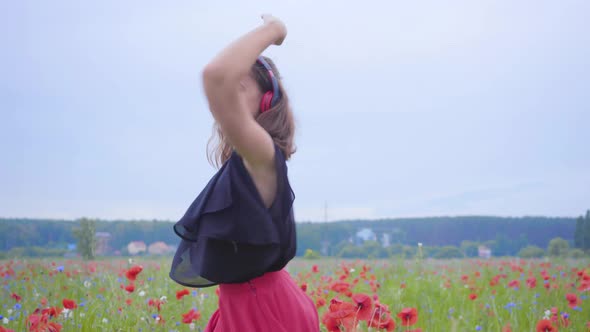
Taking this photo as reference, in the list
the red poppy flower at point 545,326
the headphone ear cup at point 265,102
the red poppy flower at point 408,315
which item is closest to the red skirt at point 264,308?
the red poppy flower at point 408,315

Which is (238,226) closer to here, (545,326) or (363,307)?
(363,307)

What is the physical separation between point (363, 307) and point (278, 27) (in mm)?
956

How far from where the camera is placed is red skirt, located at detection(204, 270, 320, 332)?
1715 millimetres

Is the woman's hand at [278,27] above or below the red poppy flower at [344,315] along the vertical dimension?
above

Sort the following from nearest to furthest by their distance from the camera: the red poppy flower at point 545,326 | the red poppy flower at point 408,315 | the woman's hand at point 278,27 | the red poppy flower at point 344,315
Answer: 1. the woman's hand at point 278,27
2. the red poppy flower at point 344,315
3. the red poppy flower at point 408,315
4. the red poppy flower at point 545,326

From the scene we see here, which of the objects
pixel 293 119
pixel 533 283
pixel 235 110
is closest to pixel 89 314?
pixel 293 119

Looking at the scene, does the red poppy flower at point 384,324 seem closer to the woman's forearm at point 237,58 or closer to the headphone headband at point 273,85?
the headphone headband at point 273,85

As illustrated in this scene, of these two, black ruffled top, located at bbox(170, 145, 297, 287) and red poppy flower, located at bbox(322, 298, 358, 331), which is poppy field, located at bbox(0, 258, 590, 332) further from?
black ruffled top, located at bbox(170, 145, 297, 287)

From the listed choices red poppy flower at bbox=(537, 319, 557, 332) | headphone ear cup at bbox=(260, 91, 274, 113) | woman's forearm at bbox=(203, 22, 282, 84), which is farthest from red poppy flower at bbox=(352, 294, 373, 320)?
red poppy flower at bbox=(537, 319, 557, 332)

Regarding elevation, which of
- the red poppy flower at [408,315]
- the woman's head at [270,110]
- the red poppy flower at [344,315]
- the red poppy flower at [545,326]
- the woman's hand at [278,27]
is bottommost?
the red poppy flower at [545,326]

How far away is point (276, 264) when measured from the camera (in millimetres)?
1753

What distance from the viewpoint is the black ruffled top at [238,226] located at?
164 cm

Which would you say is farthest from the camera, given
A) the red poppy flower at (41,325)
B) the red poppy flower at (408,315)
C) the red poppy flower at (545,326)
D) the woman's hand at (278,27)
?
the red poppy flower at (545,326)

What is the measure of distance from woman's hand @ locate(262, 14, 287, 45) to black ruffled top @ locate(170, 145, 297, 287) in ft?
1.11
